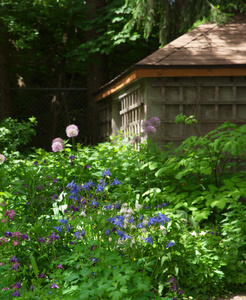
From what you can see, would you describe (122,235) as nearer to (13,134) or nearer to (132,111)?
(132,111)

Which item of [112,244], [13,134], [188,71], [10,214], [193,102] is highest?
[188,71]

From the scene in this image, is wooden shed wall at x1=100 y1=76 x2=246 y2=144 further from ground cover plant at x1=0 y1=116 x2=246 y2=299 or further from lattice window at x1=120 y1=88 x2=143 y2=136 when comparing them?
ground cover plant at x1=0 y1=116 x2=246 y2=299

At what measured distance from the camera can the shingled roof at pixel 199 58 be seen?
8.73 m

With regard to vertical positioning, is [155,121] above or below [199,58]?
below

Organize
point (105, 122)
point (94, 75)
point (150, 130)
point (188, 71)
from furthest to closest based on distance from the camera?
1. point (94, 75)
2. point (105, 122)
3. point (188, 71)
4. point (150, 130)

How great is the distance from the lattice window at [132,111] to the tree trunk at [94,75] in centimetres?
362

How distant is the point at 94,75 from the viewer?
15547 millimetres

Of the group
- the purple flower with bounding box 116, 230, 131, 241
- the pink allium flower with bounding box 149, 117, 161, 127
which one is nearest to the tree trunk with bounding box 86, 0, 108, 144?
the pink allium flower with bounding box 149, 117, 161, 127

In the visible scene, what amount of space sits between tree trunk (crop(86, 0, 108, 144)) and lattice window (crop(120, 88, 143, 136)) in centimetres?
362

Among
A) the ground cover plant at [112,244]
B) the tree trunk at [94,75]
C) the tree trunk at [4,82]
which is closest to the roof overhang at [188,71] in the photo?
the ground cover plant at [112,244]

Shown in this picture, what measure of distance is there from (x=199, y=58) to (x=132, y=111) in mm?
2250

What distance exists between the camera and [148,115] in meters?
9.13

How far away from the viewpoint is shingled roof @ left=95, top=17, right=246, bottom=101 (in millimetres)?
8727

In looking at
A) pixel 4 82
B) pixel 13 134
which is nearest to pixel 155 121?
pixel 13 134
